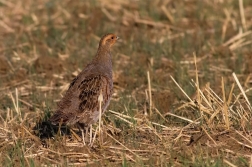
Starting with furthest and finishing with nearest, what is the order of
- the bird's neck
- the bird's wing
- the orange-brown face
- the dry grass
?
1. the orange-brown face
2. the bird's neck
3. the bird's wing
4. the dry grass

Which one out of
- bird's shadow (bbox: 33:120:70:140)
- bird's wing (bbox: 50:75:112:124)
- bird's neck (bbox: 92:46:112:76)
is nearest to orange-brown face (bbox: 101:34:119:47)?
bird's neck (bbox: 92:46:112:76)

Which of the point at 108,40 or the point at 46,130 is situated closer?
the point at 46,130

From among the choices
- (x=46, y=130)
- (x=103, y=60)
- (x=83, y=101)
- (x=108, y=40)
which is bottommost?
(x=46, y=130)

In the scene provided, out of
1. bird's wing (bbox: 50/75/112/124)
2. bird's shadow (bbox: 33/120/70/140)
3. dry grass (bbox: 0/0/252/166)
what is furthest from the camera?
bird's shadow (bbox: 33/120/70/140)

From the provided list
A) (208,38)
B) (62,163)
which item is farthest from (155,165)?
(208,38)

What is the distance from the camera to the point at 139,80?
9.74 metres

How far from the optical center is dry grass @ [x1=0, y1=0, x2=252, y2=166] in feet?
22.1

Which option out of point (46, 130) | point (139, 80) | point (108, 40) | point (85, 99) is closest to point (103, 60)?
point (108, 40)

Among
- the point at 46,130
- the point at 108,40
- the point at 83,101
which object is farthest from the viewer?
the point at 108,40

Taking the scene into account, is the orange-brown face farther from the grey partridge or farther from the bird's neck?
the grey partridge

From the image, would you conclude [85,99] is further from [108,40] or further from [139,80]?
[139,80]

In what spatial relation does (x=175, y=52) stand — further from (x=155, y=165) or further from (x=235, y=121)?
(x=155, y=165)

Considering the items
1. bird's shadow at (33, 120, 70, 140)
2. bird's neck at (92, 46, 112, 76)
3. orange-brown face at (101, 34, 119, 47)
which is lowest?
bird's shadow at (33, 120, 70, 140)

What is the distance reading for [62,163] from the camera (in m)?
6.53
